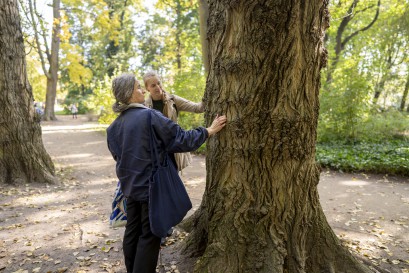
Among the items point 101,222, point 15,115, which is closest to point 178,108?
point 101,222

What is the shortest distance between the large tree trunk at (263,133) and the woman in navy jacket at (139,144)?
280 mm

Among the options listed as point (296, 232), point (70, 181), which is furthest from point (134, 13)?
point (296, 232)

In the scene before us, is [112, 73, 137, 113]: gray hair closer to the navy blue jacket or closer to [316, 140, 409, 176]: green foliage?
the navy blue jacket

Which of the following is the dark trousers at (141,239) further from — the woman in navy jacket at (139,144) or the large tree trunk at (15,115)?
the large tree trunk at (15,115)

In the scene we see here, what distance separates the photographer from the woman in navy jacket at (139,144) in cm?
242

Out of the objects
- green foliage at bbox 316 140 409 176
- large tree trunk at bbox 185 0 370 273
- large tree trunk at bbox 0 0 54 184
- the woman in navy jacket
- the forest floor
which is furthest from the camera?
green foliage at bbox 316 140 409 176

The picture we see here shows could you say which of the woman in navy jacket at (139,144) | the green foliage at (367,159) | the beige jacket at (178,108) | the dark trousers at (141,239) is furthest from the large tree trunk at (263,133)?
the green foliage at (367,159)

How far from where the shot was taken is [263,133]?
8.05 feet

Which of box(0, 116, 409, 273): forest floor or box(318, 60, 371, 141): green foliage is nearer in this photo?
box(0, 116, 409, 273): forest floor

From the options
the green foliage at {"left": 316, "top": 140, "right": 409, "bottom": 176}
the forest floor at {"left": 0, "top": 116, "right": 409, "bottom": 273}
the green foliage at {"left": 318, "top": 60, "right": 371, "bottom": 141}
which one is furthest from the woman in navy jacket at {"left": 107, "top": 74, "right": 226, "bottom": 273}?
the green foliage at {"left": 318, "top": 60, "right": 371, "bottom": 141}

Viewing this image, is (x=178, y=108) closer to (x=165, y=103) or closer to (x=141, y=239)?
(x=165, y=103)

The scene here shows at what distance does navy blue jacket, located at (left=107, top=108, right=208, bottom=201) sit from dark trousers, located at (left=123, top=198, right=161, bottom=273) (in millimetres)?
172

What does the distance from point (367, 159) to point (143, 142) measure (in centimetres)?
748

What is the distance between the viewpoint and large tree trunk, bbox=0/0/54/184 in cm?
586
